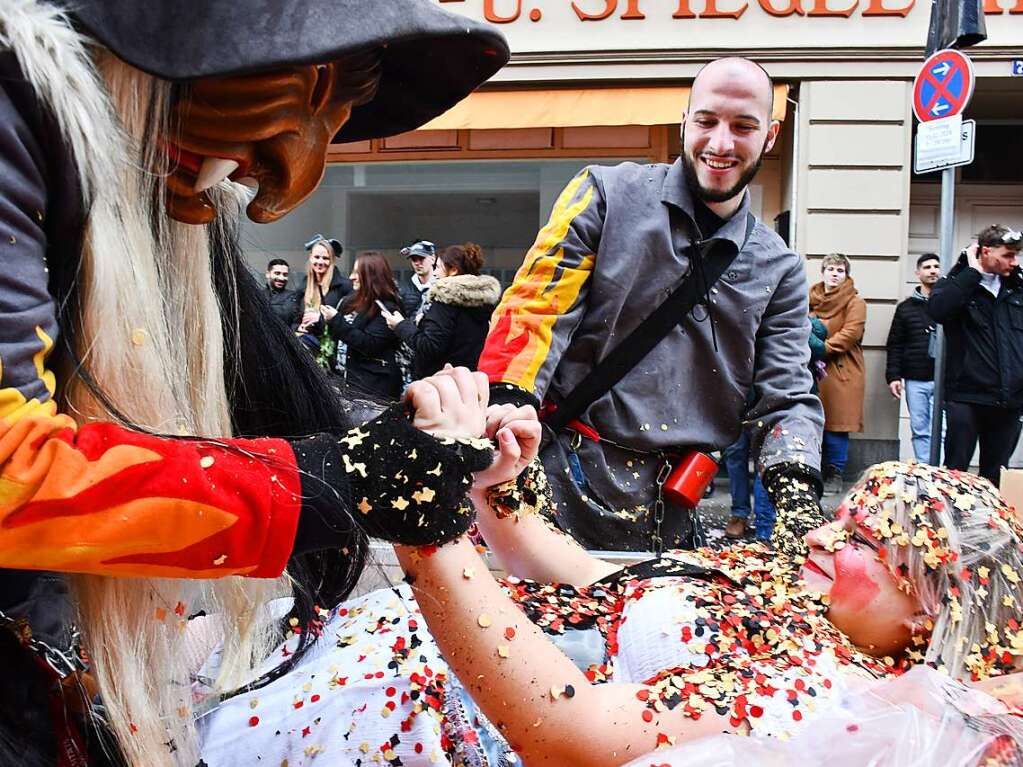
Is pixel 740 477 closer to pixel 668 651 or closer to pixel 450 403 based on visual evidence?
pixel 668 651

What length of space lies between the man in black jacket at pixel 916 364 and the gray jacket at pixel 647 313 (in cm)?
430

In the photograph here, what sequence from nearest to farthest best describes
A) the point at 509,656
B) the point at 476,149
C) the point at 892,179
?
the point at 509,656
the point at 892,179
the point at 476,149

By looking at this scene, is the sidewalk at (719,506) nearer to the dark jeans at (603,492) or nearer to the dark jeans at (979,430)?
the dark jeans at (979,430)

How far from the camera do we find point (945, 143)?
484 cm

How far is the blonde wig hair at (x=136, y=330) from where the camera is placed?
0.89 metres

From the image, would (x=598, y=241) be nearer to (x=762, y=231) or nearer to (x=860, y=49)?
(x=762, y=231)

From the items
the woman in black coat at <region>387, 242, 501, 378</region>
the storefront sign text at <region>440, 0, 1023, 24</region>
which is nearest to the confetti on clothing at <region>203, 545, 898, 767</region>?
the woman in black coat at <region>387, 242, 501, 378</region>

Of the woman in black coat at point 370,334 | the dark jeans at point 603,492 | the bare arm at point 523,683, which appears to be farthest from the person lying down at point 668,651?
the woman in black coat at point 370,334

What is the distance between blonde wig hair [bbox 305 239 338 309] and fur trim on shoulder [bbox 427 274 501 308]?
1156 mm

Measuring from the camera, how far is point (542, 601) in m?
1.77

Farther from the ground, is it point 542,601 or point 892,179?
point 892,179

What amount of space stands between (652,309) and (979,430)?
368 cm

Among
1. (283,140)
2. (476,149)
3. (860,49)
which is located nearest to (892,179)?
(860,49)

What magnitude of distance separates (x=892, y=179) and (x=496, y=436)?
6971 millimetres
